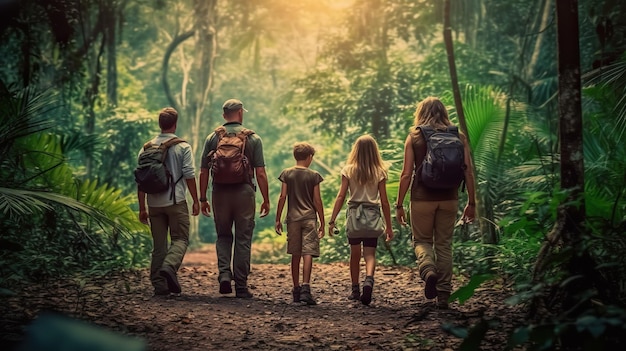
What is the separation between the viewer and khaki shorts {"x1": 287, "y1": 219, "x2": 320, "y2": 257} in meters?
7.16

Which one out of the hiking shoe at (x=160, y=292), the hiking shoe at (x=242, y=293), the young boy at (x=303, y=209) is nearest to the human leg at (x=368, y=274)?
the young boy at (x=303, y=209)

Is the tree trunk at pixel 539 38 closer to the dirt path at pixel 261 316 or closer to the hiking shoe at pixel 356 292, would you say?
the dirt path at pixel 261 316

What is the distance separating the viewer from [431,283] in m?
6.37

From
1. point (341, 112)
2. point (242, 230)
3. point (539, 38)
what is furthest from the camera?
point (341, 112)

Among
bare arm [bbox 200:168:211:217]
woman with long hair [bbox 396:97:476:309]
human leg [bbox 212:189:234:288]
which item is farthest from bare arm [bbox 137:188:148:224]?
woman with long hair [bbox 396:97:476:309]

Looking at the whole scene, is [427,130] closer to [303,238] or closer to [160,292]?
[303,238]

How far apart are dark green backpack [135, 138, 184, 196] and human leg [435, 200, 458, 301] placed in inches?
104

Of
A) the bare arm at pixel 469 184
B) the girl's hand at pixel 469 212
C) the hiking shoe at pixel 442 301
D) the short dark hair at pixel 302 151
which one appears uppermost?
the short dark hair at pixel 302 151

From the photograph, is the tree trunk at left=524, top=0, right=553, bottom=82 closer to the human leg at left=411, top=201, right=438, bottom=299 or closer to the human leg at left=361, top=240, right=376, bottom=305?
the human leg at left=361, top=240, right=376, bottom=305

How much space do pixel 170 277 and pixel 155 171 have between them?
1.06 metres

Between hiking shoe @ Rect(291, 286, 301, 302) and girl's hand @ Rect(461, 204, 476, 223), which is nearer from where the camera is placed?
girl's hand @ Rect(461, 204, 476, 223)

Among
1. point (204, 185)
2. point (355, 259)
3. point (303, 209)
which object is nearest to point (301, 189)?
point (303, 209)

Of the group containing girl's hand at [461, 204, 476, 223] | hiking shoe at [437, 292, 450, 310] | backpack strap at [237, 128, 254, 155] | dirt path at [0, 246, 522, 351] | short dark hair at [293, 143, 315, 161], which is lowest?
dirt path at [0, 246, 522, 351]

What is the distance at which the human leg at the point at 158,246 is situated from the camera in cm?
725
